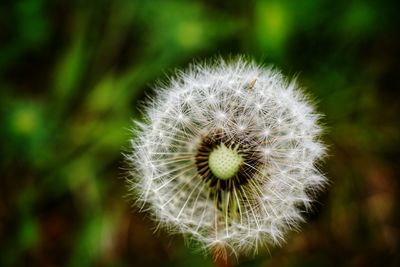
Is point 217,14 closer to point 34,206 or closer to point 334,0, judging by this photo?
point 334,0

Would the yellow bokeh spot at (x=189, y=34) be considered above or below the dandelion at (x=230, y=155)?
above

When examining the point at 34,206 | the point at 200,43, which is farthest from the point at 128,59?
the point at 34,206

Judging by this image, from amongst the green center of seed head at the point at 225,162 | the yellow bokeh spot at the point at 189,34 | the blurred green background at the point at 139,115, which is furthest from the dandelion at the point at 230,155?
the yellow bokeh spot at the point at 189,34

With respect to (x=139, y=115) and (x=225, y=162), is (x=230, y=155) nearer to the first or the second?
(x=225, y=162)

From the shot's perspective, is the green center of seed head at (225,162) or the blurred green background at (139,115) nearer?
the green center of seed head at (225,162)

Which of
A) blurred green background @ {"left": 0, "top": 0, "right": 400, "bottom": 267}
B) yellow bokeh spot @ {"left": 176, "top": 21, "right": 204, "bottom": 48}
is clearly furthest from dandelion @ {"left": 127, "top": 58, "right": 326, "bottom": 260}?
yellow bokeh spot @ {"left": 176, "top": 21, "right": 204, "bottom": 48}

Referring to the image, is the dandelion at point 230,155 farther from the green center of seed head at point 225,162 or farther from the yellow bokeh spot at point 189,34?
the yellow bokeh spot at point 189,34
